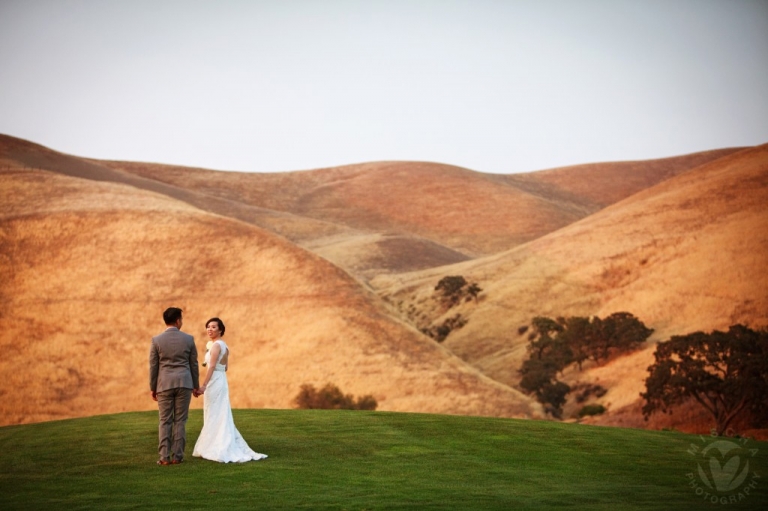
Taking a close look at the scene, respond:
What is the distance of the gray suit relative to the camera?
14586 millimetres

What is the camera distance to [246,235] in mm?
73938

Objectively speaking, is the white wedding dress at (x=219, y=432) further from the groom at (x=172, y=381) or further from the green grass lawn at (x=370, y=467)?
the groom at (x=172, y=381)

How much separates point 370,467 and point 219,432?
9.17 feet

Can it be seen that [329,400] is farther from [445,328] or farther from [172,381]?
[172,381]

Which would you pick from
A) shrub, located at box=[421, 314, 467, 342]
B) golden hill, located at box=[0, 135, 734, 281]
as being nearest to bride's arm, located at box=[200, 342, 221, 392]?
shrub, located at box=[421, 314, 467, 342]

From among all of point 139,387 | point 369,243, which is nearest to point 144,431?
point 139,387

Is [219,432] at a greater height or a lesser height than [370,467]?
greater

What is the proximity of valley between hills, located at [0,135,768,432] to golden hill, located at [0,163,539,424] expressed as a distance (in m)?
0.15

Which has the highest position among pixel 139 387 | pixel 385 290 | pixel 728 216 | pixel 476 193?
pixel 476 193

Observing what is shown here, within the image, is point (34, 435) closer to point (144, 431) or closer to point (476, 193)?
point (144, 431)

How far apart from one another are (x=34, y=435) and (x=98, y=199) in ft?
211

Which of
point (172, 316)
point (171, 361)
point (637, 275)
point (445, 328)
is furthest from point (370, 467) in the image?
point (637, 275)

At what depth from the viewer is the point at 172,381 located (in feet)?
48.0

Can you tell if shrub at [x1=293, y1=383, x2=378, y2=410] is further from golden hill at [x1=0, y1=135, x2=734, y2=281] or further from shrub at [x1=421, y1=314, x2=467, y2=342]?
golden hill at [x1=0, y1=135, x2=734, y2=281]
